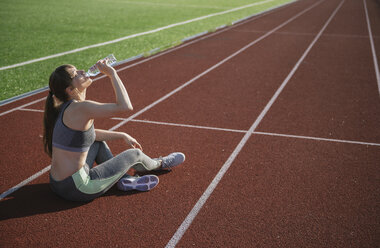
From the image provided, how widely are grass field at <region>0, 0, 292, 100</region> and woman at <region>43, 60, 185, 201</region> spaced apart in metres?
4.67

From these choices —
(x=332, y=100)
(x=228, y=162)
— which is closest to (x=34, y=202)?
(x=228, y=162)

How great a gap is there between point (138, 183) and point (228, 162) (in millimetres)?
1356

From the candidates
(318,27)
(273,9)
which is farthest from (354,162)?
(273,9)

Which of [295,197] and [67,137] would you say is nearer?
[67,137]

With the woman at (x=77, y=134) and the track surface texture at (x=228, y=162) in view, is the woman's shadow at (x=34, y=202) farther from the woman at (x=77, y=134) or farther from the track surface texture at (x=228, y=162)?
the woman at (x=77, y=134)

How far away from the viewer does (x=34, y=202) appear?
14.0 ft

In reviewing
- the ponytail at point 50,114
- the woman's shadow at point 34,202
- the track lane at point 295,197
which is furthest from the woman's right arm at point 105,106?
the track lane at point 295,197

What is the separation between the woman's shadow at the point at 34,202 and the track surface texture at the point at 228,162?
0.02 metres

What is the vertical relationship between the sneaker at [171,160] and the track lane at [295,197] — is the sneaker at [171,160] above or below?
above

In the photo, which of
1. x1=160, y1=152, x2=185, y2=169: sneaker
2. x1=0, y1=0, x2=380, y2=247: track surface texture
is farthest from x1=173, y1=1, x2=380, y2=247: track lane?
x1=160, y1=152, x2=185, y2=169: sneaker

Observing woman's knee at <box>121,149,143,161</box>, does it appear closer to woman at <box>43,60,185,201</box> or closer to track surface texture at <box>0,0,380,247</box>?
woman at <box>43,60,185,201</box>

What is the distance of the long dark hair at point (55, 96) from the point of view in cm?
368

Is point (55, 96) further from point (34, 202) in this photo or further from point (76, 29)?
point (76, 29)

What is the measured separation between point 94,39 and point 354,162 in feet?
37.7
